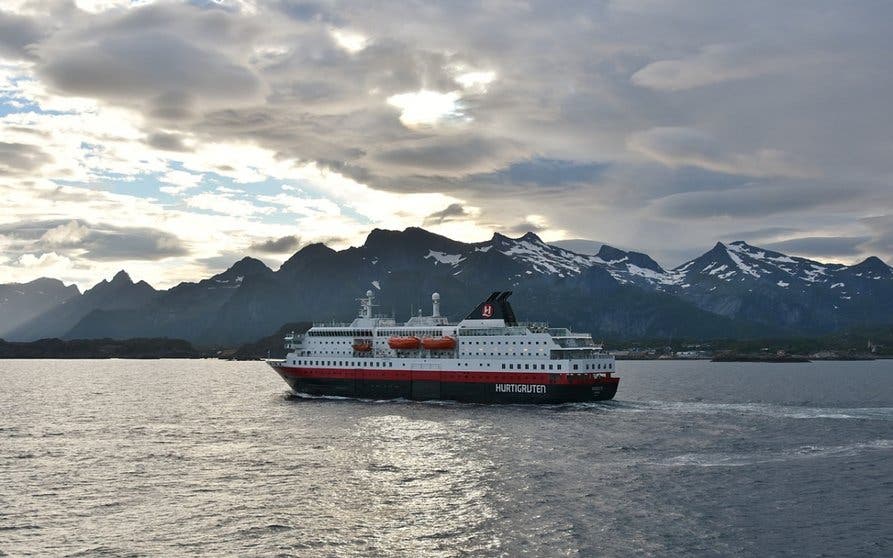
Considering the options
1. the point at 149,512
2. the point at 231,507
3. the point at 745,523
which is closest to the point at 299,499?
the point at 231,507

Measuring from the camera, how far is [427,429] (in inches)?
2569

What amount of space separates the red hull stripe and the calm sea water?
13.7 feet

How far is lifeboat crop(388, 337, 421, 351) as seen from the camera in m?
88.1

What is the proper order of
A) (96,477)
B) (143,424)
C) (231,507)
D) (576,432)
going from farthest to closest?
(143,424) → (576,432) → (96,477) → (231,507)

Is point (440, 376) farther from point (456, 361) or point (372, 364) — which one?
point (372, 364)

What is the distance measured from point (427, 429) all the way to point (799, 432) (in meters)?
31.6

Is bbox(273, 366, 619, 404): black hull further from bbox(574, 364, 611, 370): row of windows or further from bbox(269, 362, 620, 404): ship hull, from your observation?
bbox(574, 364, 611, 370): row of windows

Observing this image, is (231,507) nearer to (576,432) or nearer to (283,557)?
(283,557)

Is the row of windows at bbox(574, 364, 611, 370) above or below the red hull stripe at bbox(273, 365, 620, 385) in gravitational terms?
above

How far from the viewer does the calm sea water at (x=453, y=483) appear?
34312mm

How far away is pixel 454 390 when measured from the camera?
3354 inches

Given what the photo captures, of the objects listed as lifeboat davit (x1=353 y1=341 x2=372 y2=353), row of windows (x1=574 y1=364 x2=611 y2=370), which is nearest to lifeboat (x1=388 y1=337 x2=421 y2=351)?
lifeboat davit (x1=353 y1=341 x2=372 y2=353)

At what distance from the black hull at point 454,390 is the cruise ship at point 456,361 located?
11 cm

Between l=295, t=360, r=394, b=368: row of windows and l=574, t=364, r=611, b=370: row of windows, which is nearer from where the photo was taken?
l=574, t=364, r=611, b=370: row of windows
